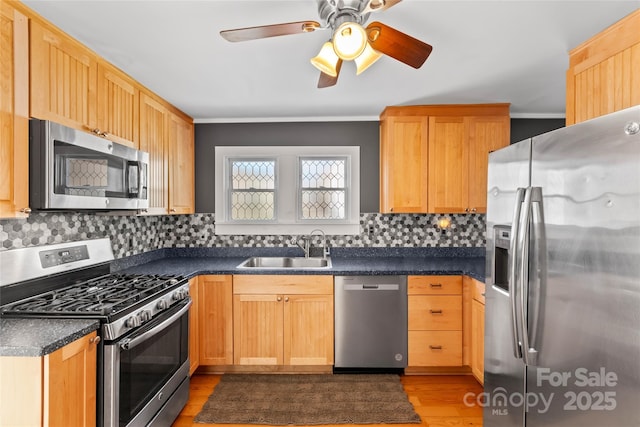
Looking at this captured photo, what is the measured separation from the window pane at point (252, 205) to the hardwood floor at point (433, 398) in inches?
58.4

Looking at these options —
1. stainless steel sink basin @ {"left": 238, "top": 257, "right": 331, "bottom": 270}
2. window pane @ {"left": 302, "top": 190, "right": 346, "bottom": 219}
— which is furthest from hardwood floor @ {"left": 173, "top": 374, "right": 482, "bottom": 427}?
window pane @ {"left": 302, "top": 190, "right": 346, "bottom": 219}

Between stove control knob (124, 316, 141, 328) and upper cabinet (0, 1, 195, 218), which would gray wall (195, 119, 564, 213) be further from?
stove control knob (124, 316, 141, 328)

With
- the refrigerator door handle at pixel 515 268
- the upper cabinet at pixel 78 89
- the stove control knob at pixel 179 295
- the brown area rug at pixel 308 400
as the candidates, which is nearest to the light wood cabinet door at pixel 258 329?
the brown area rug at pixel 308 400

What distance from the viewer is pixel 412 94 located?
283 cm

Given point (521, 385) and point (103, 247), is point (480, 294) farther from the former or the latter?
point (103, 247)

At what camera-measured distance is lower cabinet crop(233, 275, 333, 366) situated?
2883 mm

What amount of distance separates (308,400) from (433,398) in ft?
2.99

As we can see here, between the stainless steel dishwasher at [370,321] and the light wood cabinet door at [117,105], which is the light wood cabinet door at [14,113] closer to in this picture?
the light wood cabinet door at [117,105]

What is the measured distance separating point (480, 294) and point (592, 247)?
4.70 feet

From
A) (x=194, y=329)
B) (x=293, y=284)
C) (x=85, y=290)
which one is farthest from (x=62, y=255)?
(x=293, y=284)

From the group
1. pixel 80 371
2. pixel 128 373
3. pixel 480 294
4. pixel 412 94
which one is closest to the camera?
pixel 80 371

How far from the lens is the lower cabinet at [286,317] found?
9.46 ft

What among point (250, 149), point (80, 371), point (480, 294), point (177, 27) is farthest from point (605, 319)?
point (250, 149)

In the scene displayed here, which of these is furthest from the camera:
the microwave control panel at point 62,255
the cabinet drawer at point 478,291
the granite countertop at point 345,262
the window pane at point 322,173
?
the window pane at point 322,173
